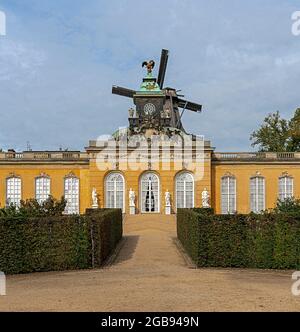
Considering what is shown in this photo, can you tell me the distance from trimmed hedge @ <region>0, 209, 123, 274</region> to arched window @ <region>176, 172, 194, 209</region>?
74.1 ft

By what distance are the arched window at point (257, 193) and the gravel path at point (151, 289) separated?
2304 centimetres

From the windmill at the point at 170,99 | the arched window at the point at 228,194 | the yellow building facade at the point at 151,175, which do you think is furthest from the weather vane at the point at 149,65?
the arched window at the point at 228,194

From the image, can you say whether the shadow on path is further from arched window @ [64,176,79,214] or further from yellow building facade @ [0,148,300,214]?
yellow building facade @ [0,148,300,214]

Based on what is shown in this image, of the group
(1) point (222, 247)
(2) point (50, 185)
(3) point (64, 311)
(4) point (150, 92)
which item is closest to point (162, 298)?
(3) point (64, 311)

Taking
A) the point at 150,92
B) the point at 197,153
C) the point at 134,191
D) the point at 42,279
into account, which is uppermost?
the point at 150,92

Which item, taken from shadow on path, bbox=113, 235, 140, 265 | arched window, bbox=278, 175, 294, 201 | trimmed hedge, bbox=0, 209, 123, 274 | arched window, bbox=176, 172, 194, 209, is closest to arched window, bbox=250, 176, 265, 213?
arched window, bbox=278, 175, 294, 201

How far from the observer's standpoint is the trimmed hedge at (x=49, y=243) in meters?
16.2

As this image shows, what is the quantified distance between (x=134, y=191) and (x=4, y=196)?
9.95 m

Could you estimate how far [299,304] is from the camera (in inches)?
407

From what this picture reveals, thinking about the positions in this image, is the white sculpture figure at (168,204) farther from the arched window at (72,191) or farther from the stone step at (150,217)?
the arched window at (72,191)

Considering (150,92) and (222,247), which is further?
(150,92)

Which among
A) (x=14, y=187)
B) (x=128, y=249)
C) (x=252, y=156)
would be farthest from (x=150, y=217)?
(x=128, y=249)

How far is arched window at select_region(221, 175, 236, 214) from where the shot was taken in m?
40.8
